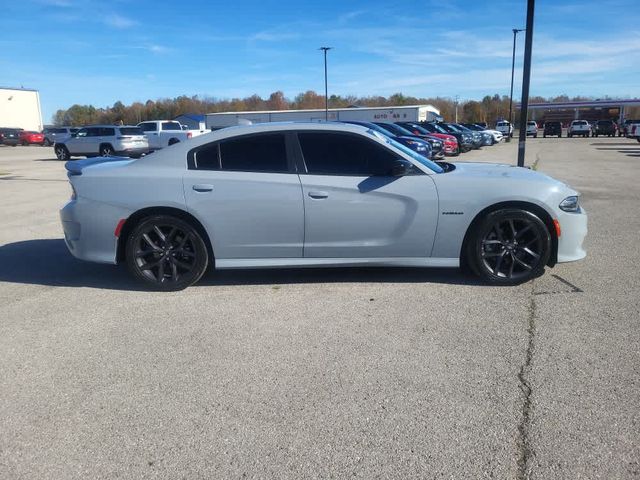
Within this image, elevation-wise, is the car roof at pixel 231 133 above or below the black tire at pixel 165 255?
above

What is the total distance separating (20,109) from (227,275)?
76.3m

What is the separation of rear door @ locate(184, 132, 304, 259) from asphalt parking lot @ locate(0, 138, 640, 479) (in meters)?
0.45

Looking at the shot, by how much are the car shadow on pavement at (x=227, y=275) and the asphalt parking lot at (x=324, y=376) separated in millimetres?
36

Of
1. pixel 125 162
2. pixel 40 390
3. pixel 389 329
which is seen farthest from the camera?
pixel 125 162

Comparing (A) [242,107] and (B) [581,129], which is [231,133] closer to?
(B) [581,129]

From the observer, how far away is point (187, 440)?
2738 millimetres

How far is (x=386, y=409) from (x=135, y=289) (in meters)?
3.17

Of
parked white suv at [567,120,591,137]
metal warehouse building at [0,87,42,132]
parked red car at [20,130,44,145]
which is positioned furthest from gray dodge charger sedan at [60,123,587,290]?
metal warehouse building at [0,87,42,132]

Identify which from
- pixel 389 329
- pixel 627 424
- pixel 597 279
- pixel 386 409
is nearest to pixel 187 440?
pixel 386 409

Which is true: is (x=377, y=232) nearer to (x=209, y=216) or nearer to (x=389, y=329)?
(x=389, y=329)

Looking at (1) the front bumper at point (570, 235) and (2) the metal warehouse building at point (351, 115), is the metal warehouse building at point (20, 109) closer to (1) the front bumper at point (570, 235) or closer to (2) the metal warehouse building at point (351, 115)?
(2) the metal warehouse building at point (351, 115)

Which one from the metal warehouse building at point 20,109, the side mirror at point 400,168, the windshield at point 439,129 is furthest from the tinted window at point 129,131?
the metal warehouse building at point 20,109

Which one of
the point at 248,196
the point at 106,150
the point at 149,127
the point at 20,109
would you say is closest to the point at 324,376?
the point at 248,196

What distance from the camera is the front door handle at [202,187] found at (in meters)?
4.95
